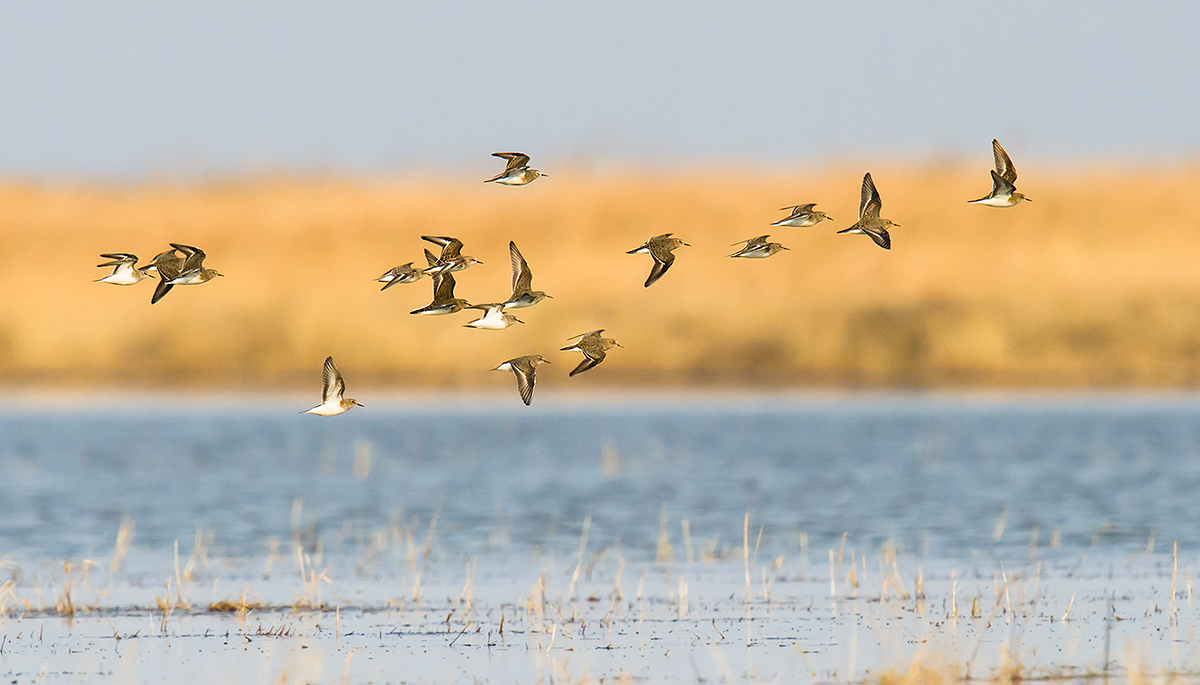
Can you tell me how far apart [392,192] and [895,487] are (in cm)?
2053

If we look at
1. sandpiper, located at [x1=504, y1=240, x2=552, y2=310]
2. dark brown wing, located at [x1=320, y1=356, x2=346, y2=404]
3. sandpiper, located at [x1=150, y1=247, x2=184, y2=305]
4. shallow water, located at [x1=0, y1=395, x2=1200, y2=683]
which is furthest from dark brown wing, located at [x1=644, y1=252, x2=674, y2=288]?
shallow water, located at [x1=0, y1=395, x2=1200, y2=683]

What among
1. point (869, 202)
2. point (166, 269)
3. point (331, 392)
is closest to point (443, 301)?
point (331, 392)

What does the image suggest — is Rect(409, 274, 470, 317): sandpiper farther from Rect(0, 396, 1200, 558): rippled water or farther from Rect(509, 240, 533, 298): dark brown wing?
Rect(0, 396, 1200, 558): rippled water

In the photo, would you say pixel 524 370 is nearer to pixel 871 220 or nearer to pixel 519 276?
pixel 519 276

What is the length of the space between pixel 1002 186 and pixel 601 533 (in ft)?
32.0

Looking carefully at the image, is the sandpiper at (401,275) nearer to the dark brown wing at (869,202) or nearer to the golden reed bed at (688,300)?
the dark brown wing at (869,202)

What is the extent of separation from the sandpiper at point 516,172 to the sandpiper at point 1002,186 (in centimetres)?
264

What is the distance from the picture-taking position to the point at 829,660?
1270 cm

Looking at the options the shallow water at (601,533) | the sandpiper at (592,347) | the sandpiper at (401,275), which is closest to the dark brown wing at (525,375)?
the sandpiper at (592,347)

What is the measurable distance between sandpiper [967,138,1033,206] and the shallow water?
3.14 m

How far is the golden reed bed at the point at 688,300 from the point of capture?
34.9 metres

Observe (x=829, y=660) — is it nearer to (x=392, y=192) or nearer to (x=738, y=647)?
(x=738, y=647)

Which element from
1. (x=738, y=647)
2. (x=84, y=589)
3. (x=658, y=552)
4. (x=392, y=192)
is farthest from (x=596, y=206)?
(x=738, y=647)

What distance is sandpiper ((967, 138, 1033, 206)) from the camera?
1127cm
